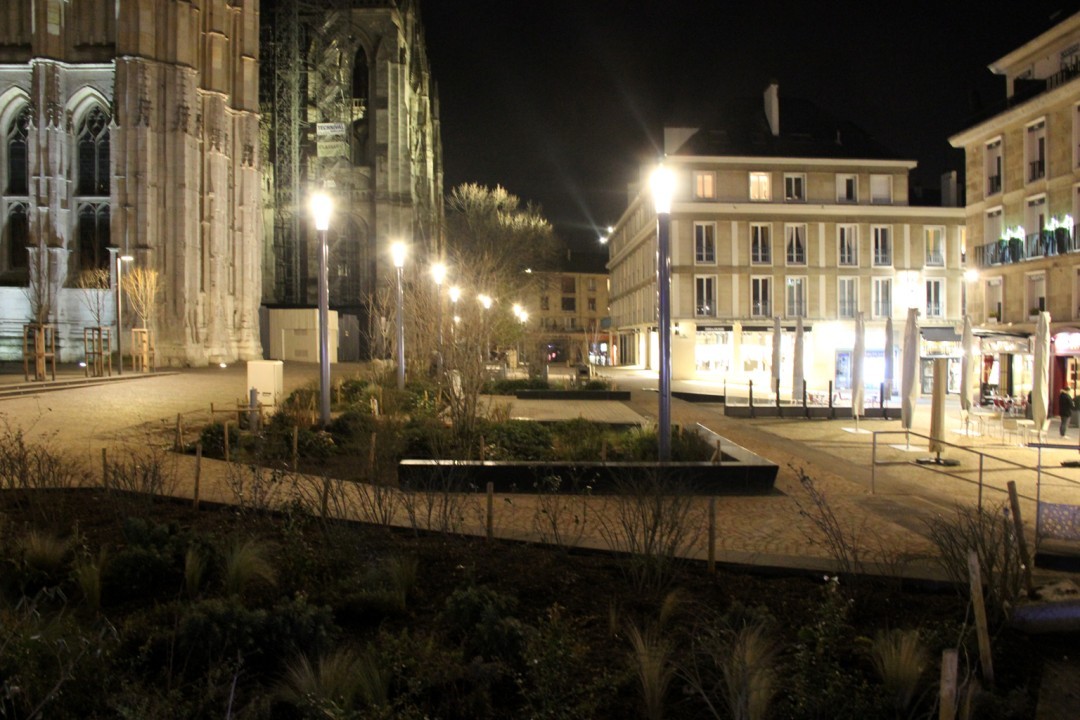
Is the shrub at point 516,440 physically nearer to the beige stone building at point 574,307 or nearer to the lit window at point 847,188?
the lit window at point 847,188

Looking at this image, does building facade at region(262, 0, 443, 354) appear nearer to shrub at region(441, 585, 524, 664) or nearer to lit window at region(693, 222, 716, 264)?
lit window at region(693, 222, 716, 264)

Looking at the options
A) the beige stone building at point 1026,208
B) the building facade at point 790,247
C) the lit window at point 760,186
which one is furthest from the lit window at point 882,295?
the beige stone building at point 1026,208

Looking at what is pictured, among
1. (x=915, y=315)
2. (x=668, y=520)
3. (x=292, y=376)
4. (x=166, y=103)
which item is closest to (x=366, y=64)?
(x=166, y=103)

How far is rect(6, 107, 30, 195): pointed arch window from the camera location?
41.7 m

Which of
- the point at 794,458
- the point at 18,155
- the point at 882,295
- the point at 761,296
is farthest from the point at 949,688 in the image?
the point at 18,155

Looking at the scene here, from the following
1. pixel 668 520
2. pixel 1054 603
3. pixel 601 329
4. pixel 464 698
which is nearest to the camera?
pixel 464 698

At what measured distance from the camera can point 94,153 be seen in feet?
136

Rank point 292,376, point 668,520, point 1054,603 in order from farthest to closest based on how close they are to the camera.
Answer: point 292,376, point 668,520, point 1054,603

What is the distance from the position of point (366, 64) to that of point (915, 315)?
4665cm

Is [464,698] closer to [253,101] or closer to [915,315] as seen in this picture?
[915,315]

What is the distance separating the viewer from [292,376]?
32875 mm

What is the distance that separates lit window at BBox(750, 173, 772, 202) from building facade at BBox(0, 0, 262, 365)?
95.8 feet

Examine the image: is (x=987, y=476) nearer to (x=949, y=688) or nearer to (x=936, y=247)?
(x=949, y=688)

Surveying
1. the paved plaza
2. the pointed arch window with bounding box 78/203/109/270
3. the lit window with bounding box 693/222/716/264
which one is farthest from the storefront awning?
the pointed arch window with bounding box 78/203/109/270
